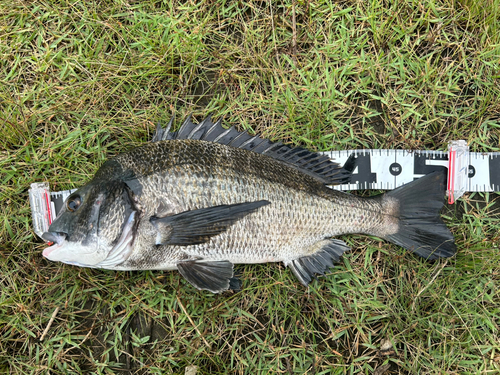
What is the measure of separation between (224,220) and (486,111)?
2.66 metres

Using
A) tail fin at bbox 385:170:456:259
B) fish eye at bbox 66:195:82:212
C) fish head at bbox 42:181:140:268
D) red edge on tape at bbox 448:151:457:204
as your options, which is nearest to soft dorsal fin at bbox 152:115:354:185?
tail fin at bbox 385:170:456:259

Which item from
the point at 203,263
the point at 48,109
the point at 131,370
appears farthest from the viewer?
the point at 48,109

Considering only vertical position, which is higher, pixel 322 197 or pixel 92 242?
pixel 322 197

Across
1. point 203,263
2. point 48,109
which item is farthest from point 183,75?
point 203,263

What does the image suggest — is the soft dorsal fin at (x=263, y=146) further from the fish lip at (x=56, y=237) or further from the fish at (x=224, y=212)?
the fish lip at (x=56, y=237)

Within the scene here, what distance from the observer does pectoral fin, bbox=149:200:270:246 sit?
7.98 ft

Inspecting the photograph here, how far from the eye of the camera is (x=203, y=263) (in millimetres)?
2660

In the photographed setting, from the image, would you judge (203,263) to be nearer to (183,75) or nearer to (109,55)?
(183,75)

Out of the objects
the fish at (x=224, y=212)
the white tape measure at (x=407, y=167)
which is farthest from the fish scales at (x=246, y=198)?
the white tape measure at (x=407, y=167)

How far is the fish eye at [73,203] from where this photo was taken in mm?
2441

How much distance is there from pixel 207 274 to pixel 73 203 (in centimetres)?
112

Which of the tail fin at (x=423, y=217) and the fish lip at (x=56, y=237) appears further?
the tail fin at (x=423, y=217)

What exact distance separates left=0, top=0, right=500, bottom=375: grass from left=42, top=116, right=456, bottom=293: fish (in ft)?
0.95

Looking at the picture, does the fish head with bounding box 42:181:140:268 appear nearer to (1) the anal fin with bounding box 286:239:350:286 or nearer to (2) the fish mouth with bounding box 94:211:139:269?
(2) the fish mouth with bounding box 94:211:139:269
